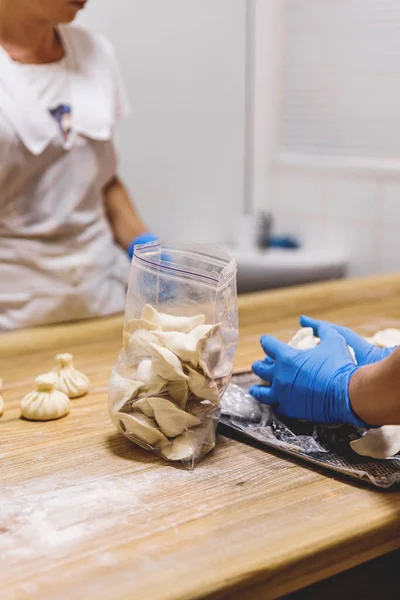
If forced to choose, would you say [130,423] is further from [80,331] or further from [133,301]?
[80,331]

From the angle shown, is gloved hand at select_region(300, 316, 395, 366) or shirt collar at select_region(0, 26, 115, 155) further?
shirt collar at select_region(0, 26, 115, 155)

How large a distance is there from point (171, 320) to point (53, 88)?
839 millimetres

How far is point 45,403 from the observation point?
1001 millimetres

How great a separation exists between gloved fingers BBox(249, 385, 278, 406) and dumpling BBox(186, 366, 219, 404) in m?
0.13

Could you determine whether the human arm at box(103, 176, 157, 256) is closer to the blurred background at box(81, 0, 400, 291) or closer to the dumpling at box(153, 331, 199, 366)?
the blurred background at box(81, 0, 400, 291)

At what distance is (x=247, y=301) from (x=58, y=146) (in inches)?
19.5

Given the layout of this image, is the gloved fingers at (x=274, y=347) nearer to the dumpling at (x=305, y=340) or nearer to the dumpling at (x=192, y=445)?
the dumpling at (x=305, y=340)

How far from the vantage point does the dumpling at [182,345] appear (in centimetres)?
86

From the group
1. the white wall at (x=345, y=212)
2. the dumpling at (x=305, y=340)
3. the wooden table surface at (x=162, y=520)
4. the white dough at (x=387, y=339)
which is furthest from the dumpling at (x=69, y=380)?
the white wall at (x=345, y=212)

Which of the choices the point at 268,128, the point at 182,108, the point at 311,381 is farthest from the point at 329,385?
the point at 268,128

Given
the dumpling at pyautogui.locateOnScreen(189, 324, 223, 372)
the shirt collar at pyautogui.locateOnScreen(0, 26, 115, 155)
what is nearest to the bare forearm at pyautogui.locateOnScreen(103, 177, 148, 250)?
the shirt collar at pyautogui.locateOnScreen(0, 26, 115, 155)

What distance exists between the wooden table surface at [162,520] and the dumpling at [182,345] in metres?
0.13

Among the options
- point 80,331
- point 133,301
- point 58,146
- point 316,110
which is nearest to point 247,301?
point 80,331

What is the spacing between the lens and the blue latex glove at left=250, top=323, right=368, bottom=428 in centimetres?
92
